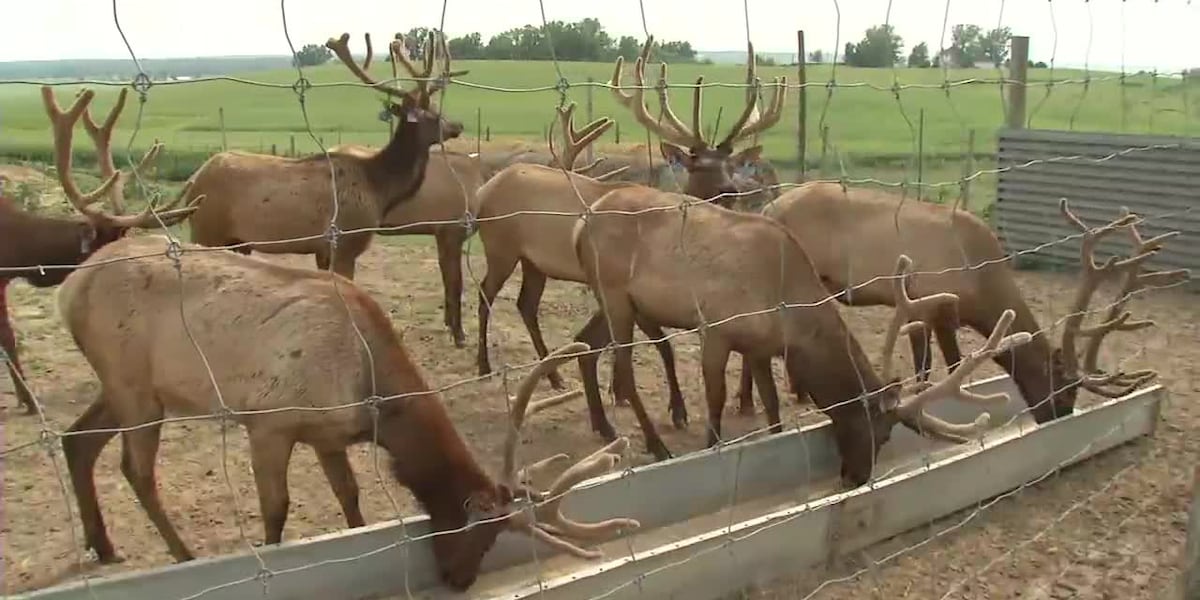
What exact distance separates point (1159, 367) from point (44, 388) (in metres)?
6.81

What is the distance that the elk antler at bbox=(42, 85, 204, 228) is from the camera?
15.8ft

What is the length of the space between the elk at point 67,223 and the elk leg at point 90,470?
912mm

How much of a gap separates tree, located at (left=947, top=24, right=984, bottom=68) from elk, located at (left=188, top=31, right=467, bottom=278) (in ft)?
12.1

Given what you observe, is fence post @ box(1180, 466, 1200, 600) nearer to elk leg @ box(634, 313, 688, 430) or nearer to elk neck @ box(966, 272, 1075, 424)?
elk neck @ box(966, 272, 1075, 424)

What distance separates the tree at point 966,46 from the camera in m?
8.43

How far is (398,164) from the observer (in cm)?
813

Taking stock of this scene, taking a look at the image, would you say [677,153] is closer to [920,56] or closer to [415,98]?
[415,98]

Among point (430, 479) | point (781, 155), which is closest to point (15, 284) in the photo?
point (430, 479)

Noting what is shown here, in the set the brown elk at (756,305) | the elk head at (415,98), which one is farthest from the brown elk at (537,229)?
the elk head at (415,98)

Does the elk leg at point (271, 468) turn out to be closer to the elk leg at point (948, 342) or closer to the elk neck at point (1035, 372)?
the elk neck at point (1035, 372)

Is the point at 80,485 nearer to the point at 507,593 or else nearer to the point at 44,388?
the point at 507,593

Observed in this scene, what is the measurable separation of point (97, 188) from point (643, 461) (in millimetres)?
2934

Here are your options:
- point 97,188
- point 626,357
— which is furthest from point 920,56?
point 97,188

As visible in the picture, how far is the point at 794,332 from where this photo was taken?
5145 millimetres
